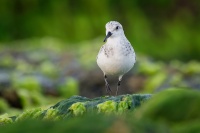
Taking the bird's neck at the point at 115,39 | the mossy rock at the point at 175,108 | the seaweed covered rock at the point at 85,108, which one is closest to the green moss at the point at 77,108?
the seaweed covered rock at the point at 85,108

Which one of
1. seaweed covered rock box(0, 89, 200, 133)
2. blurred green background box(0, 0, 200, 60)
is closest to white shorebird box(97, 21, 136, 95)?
seaweed covered rock box(0, 89, 200, 133)

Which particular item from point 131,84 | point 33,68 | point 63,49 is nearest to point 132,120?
point 131,84

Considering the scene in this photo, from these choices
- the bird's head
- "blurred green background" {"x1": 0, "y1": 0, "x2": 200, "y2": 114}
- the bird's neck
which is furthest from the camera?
"blurred green background" {"x1": 0, "y1": 0, "x2": 200, "y2": 114}

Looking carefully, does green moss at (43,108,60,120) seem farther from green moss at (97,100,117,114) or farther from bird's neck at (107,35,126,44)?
bird's neck at (107,35,126,44)

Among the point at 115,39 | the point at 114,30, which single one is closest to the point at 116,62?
the point at 115,39

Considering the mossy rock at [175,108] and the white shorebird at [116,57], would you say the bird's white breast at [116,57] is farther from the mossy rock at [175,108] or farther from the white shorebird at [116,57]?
the mossy rock at [175,108]

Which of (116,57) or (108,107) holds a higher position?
(116,57)

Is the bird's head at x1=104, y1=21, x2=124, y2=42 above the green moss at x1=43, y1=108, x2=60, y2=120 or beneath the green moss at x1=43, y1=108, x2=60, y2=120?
above

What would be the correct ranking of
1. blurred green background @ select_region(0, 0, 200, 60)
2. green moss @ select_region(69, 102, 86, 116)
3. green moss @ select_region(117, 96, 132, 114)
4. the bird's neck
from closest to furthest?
green moss @ select_region(69, 102, 86, 116)
green moss @ select_region(117, 96, 132, 114)
the bird's neck
blurred green background @ select_region(0, 0, 200, 60)

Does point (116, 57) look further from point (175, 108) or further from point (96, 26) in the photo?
point (96, 26)

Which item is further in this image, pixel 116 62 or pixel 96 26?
pixel 96 26

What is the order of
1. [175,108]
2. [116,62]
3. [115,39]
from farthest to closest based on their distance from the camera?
[115,39], [116,62], [175,108]

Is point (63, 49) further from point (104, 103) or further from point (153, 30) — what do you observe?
point (104, 103)

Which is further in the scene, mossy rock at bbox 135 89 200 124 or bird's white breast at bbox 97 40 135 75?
bird's white breast at bbox 97 40 135 75
